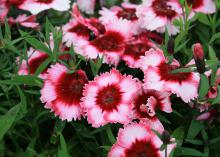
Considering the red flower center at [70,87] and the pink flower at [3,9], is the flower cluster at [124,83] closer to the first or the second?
the red flower center at [70,87]

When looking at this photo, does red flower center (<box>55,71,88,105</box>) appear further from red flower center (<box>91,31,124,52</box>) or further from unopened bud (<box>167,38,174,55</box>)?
unopened bud (<box>167,38,174,55</box>)

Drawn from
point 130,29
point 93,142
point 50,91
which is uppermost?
point 130,29

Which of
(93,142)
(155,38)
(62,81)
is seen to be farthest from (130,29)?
(93,142)

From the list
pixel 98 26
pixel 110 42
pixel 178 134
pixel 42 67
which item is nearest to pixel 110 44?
pixel 110 42

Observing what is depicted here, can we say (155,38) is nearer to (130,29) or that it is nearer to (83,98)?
(130,29)

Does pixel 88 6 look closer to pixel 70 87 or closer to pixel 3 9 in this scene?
pixel 3 9

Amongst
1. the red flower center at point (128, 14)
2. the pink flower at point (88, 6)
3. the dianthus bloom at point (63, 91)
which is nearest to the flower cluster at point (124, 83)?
the dianthus bloom at point (63, 91)

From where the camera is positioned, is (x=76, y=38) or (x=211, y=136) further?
(x=76, y=38)
